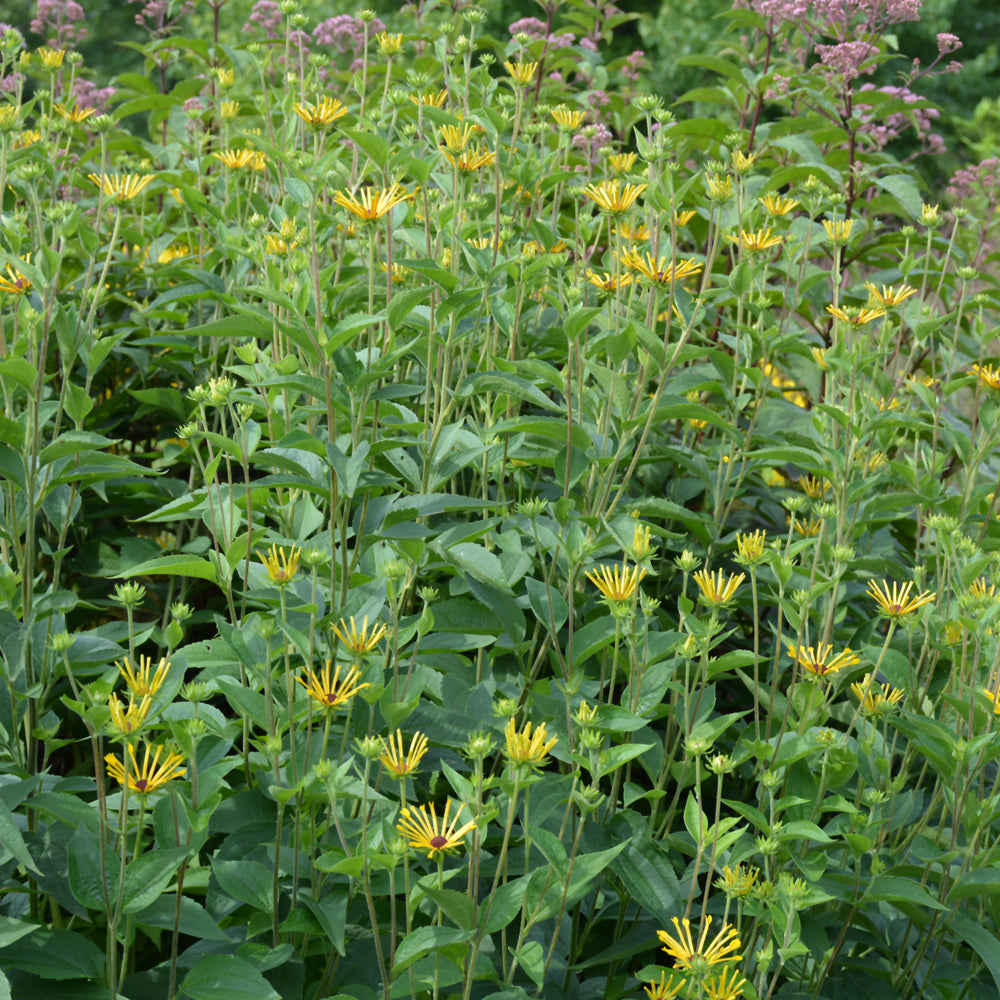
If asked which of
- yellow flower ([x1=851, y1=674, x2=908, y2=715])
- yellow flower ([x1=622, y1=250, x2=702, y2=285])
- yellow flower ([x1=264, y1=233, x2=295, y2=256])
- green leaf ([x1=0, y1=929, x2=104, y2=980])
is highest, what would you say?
yellow flower ([x1=622, y1=250, x2=702, y2=285])

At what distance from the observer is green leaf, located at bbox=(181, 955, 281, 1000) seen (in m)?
1.16

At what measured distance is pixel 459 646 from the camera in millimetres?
1482

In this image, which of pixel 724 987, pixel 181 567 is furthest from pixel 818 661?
pixel 181 567

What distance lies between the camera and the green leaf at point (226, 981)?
1.16 meters

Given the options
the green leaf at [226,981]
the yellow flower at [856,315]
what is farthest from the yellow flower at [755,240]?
the green leaf at [226,981]

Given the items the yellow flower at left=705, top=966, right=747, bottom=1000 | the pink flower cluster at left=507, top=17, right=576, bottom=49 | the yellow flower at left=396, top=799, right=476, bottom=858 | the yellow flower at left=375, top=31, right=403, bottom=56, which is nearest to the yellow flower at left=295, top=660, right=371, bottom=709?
the yellow flower at left=396, top=799, right=476, bottom=858

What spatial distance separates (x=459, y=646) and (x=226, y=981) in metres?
0.51

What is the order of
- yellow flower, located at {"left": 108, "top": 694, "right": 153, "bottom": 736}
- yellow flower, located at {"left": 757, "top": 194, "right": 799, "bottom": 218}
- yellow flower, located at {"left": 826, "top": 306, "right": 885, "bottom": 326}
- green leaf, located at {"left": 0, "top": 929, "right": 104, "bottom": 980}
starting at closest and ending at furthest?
yellow flower, located at {"left": 108, "top": 694, "right": 153, "bottom": 736} < green leaf, located at {"left": 0, "top": 929, "right": 104, "bottom": 980} < yellow flower, located at {"left": 826, "top": 306, "right": 885, "bottom": 326} < yellow flower, located at {"left": 757, "top": 194, "right": 799, "bottom": 218}

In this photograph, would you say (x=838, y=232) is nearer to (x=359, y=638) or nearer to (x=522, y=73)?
(x=522, y=73)

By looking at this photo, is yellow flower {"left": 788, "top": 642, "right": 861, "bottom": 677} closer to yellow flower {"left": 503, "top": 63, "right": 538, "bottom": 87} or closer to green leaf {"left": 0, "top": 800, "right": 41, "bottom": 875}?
green leaf {"left": 0, "top": 800, "right": 41, "bottom": 875}

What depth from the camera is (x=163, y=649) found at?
1.97 m

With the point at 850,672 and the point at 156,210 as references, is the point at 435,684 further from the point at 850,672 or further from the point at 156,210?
the point at 156,210

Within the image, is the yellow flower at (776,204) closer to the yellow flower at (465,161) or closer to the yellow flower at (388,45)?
the yellow flower at (465,161)

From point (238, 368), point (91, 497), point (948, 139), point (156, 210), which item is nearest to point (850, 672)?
point (238, 368)
